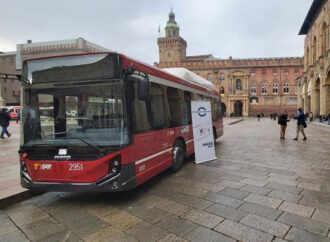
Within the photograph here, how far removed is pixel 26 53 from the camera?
70375 mm

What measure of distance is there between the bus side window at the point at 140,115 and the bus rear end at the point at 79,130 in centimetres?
31

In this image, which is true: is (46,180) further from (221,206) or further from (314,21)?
(314,21)

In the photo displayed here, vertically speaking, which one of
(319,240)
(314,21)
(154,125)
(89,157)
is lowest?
(319,240)

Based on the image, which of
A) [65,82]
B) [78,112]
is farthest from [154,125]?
[65,82]

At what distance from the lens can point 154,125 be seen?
5391mm

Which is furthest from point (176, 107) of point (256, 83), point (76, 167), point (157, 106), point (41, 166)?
point (256, 83)

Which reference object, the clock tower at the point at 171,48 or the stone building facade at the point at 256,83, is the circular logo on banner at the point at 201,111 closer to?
the stone building facade at the point at 256,83

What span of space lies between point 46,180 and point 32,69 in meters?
2.01

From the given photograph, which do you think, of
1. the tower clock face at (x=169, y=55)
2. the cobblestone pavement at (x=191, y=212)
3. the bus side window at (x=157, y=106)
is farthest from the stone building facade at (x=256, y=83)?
the cobblestone pavement at (x=191, y=212)

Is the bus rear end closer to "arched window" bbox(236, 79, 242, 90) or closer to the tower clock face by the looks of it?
"arched window" bbox(236, 79, 242, 90)

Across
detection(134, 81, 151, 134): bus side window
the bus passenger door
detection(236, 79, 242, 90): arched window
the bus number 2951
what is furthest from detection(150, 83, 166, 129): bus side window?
detection(236, 79, 242, 90): arched window

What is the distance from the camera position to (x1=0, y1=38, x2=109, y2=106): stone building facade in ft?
212

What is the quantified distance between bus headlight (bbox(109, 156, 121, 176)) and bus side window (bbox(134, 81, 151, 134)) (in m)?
0.68

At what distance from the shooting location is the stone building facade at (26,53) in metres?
64.5
